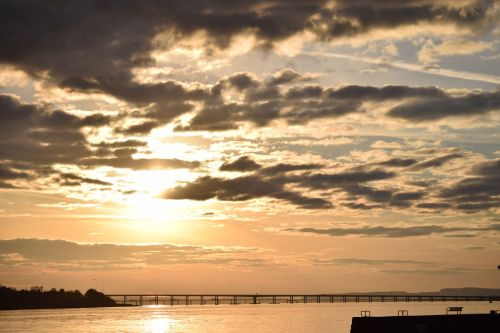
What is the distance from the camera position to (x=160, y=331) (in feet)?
627

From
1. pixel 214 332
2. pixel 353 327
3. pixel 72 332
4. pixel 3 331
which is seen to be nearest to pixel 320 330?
pixel 214 332

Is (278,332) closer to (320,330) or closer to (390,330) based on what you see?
(320,330)

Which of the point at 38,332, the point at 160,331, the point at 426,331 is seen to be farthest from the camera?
the point at 160,331

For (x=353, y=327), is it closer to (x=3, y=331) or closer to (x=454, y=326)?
(x=454, y=326)

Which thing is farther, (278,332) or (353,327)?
(278,332)

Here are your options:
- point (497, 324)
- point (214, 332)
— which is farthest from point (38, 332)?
point (497, 324)

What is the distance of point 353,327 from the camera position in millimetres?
92250

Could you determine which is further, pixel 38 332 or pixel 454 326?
pixel 38 332

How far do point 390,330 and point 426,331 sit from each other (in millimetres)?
4396

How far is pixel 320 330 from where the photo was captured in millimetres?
186125

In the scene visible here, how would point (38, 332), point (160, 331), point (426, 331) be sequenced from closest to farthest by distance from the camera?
point (426, 331) < point (38, 332) < point (160, 331)

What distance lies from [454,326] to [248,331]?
102m

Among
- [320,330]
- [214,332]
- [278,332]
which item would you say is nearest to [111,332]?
[214,332]

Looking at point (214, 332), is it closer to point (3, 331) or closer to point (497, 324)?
point (3, 331)
